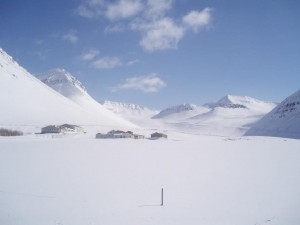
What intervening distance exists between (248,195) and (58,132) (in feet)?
231

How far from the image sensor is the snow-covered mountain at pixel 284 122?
151m

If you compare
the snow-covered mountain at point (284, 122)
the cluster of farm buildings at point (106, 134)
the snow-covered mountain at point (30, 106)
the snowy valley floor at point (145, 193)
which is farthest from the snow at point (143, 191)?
the snow-covered mountain at point (284, 122)

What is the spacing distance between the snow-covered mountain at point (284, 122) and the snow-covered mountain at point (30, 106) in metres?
71.8

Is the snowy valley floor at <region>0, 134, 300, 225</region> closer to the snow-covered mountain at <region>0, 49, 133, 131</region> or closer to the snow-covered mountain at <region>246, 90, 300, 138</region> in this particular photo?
the snow-covered mountain at <region>0, 49, 133, 131</region>

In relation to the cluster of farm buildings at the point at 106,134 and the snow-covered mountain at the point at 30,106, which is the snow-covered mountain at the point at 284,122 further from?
the cluster of farm buildings at the point at 106,134

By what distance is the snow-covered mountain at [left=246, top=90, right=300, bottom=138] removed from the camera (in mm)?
151150

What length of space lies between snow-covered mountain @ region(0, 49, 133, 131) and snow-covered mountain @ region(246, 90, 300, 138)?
71.8 metres

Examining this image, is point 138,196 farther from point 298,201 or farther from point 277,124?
point 277,124

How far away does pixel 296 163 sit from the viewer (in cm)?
3544

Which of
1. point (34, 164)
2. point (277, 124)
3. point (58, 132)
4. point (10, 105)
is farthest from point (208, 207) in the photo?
point (277, 124)

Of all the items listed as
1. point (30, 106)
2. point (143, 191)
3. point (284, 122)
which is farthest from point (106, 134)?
point (284, 122)

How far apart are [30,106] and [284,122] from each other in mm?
118029

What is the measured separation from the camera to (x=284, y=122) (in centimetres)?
Answer: 16525

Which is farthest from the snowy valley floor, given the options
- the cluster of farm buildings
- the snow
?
the cluster of farm buildings
